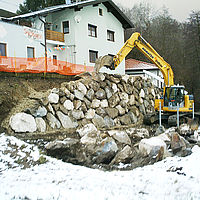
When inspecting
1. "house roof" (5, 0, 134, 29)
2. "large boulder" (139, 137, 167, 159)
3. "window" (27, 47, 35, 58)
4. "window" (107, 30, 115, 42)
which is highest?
"house roof" (5, 0, 134, 29)

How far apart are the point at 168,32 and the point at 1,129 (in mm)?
30745

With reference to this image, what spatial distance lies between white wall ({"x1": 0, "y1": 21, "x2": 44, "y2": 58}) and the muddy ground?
542 cm

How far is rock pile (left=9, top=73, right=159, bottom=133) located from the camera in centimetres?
917

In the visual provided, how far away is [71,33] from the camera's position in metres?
21.3

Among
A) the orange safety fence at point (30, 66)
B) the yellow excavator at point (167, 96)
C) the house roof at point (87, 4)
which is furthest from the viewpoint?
the house roof at point (87, 4)

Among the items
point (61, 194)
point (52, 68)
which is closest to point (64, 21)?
point (52, 68)

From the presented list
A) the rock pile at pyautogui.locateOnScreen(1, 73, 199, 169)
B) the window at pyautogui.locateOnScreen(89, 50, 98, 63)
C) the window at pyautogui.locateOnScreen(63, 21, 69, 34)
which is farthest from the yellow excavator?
the window at pyautogui.locateOnScreen(63, 21, 69, 34)

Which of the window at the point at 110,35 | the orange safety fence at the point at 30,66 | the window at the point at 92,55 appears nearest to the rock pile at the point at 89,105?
the orange safety fence at the point at 30,66

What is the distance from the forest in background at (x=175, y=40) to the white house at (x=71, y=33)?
24.7 ft

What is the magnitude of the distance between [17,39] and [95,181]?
13678mm

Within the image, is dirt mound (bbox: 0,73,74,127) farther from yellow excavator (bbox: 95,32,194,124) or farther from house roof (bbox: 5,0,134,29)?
house roof (bbox: 5,0,134,29)

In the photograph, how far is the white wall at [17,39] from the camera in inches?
623

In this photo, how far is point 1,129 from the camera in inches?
332

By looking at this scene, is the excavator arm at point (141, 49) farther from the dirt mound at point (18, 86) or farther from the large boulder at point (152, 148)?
the large boulder at point (152, 148)
